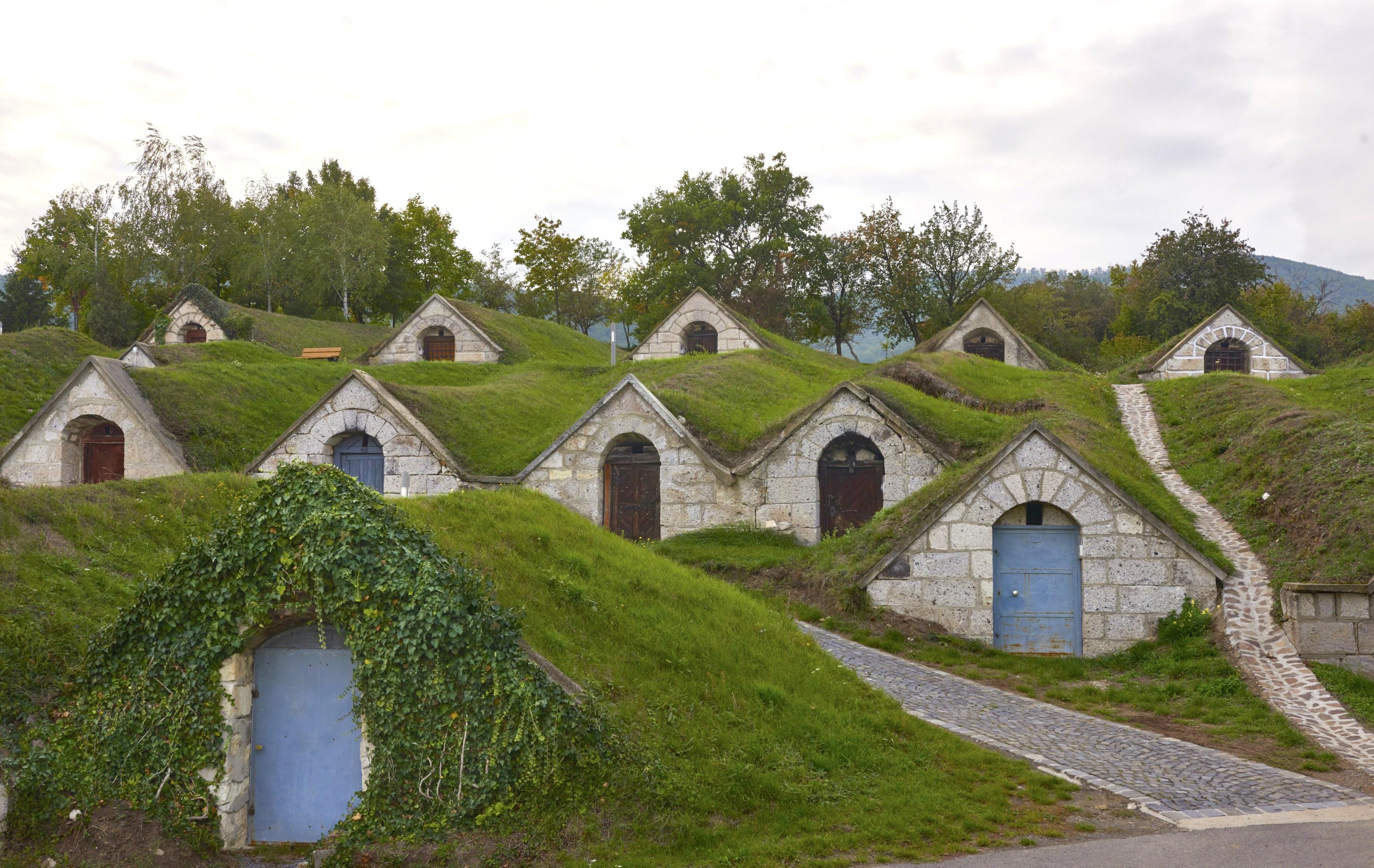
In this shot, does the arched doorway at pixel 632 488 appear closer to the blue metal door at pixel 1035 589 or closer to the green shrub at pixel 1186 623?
the blue metal door at pixel 1035 589

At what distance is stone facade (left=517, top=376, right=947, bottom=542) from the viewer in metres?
22.5

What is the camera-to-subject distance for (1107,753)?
38.8 feet

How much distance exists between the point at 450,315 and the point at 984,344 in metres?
21.3

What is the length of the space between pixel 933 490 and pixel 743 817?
1033 centimetres

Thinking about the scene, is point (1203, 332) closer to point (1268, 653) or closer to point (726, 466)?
point (726, 466)

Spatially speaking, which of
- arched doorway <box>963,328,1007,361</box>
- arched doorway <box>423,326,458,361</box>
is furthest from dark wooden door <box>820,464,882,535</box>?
arched doorway <box>423,326,458,361</box>

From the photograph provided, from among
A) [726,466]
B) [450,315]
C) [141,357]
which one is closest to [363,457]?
[726,466]

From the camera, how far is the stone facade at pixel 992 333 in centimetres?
3744

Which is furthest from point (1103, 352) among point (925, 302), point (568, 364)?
point (568, 364)

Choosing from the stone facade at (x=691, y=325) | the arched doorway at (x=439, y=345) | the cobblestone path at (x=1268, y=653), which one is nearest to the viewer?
the cobblestone path at (x=1268, y=653)

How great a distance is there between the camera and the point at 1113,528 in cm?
1672

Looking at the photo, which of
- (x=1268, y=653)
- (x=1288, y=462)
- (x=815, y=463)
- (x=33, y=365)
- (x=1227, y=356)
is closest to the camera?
(x=1268, y=653)

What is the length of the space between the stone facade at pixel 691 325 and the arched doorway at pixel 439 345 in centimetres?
723

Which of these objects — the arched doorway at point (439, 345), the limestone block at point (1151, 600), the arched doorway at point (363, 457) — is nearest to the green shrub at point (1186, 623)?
the limestone block at point (1151, 600)
